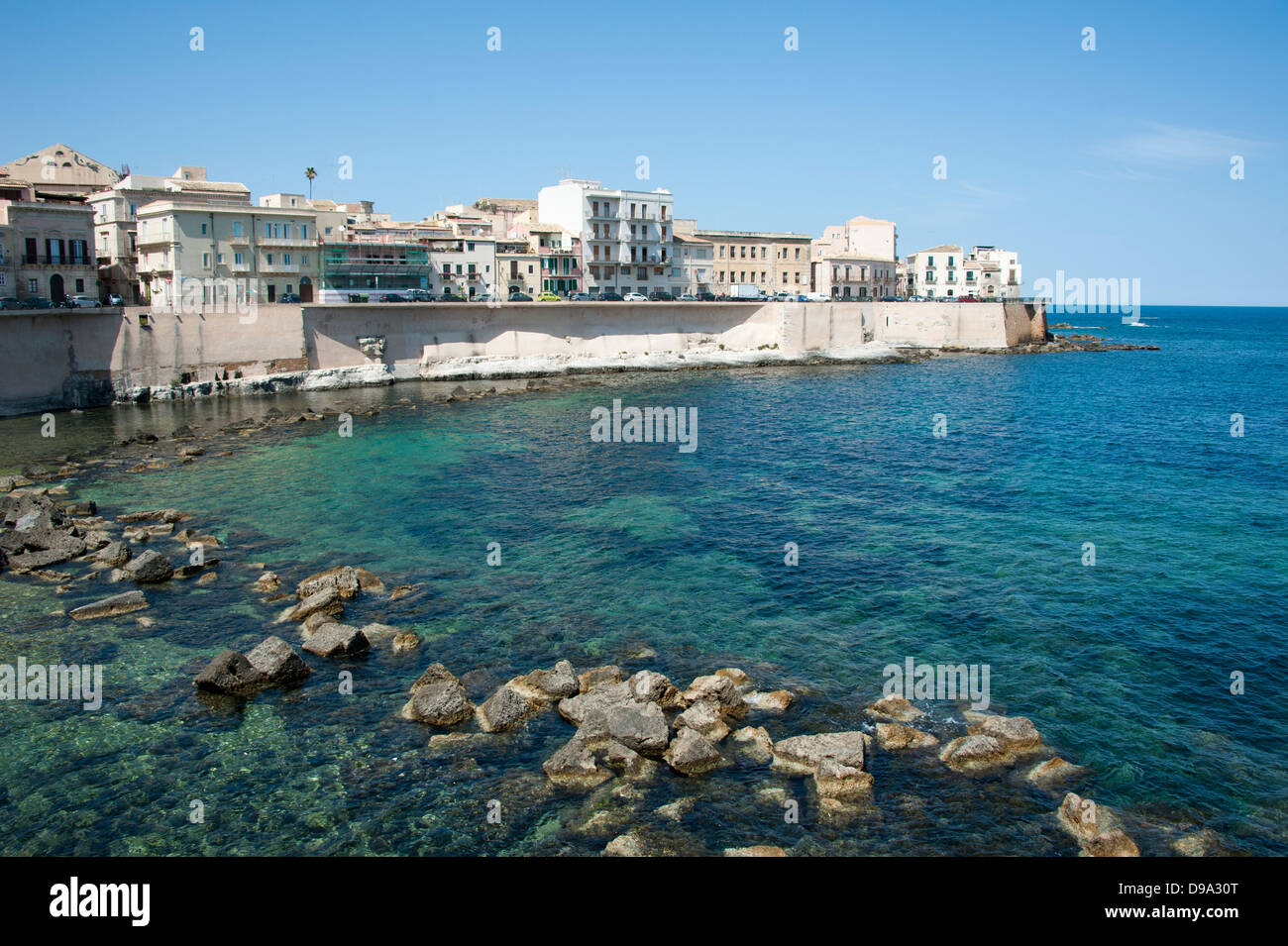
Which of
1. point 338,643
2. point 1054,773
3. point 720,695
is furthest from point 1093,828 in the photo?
point 338,643

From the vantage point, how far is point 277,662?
1855 cm

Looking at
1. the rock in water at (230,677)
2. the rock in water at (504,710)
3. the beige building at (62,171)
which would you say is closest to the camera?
the rock in water at (504,710)

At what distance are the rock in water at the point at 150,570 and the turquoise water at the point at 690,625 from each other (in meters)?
0.46

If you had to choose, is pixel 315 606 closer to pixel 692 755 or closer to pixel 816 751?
pixel 692 755

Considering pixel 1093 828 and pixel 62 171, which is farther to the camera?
pixel 62 171

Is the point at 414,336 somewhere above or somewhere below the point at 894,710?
above

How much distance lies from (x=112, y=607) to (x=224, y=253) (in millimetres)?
50400

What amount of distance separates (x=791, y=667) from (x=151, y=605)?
51.3 feet

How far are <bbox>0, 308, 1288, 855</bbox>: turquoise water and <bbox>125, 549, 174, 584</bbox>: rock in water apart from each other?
0.46 m

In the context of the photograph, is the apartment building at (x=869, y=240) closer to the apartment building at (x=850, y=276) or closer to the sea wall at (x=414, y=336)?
the apartment building at (x=850, y=276)

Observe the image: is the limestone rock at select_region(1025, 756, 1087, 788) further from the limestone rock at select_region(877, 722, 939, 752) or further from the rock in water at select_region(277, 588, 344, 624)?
the rock in water at select_region(277, 588, 344, 624)

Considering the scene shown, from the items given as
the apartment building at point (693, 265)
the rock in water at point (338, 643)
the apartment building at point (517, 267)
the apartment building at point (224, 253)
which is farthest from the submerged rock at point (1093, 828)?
the apartment building at point (693, 265)

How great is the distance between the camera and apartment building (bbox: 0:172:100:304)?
59.3 metres

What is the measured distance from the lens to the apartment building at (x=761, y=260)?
10012 centimetres
